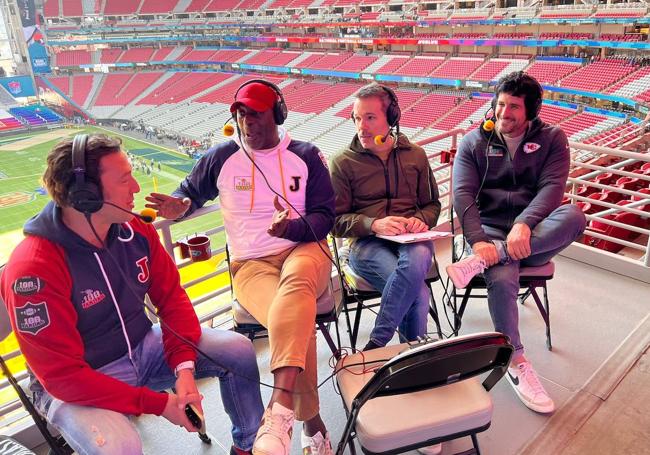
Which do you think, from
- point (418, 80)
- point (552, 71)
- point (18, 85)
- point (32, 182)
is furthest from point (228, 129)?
point (18, 85)

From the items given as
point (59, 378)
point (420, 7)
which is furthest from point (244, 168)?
point (420, 7)

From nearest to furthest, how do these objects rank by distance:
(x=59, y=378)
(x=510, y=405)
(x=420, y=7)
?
1. (x=59, y=378)
2. (x=510, y=405)
3. (x=420, y=7)

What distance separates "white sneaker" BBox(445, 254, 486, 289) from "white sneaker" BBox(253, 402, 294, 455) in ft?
3.02

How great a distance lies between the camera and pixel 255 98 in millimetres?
1793

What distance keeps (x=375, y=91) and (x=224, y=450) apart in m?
1.58

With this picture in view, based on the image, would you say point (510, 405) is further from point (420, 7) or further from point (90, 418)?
point (420, 7)

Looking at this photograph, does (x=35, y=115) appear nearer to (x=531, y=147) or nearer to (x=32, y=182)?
(x=32, y=182)

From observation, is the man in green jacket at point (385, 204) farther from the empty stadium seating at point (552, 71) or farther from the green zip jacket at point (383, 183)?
the empty stadium seating at point (552, 71)

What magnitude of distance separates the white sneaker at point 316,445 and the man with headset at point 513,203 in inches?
32.2

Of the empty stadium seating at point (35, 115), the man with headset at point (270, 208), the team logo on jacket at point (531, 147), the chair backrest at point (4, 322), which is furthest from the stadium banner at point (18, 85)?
the team logo on jacket at point (531, 147)

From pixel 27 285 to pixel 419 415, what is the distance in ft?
3.48

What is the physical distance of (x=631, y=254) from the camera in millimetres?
3352

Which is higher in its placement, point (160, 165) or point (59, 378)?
point (59, 378)

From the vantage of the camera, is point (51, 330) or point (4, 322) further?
point (4, 322)
